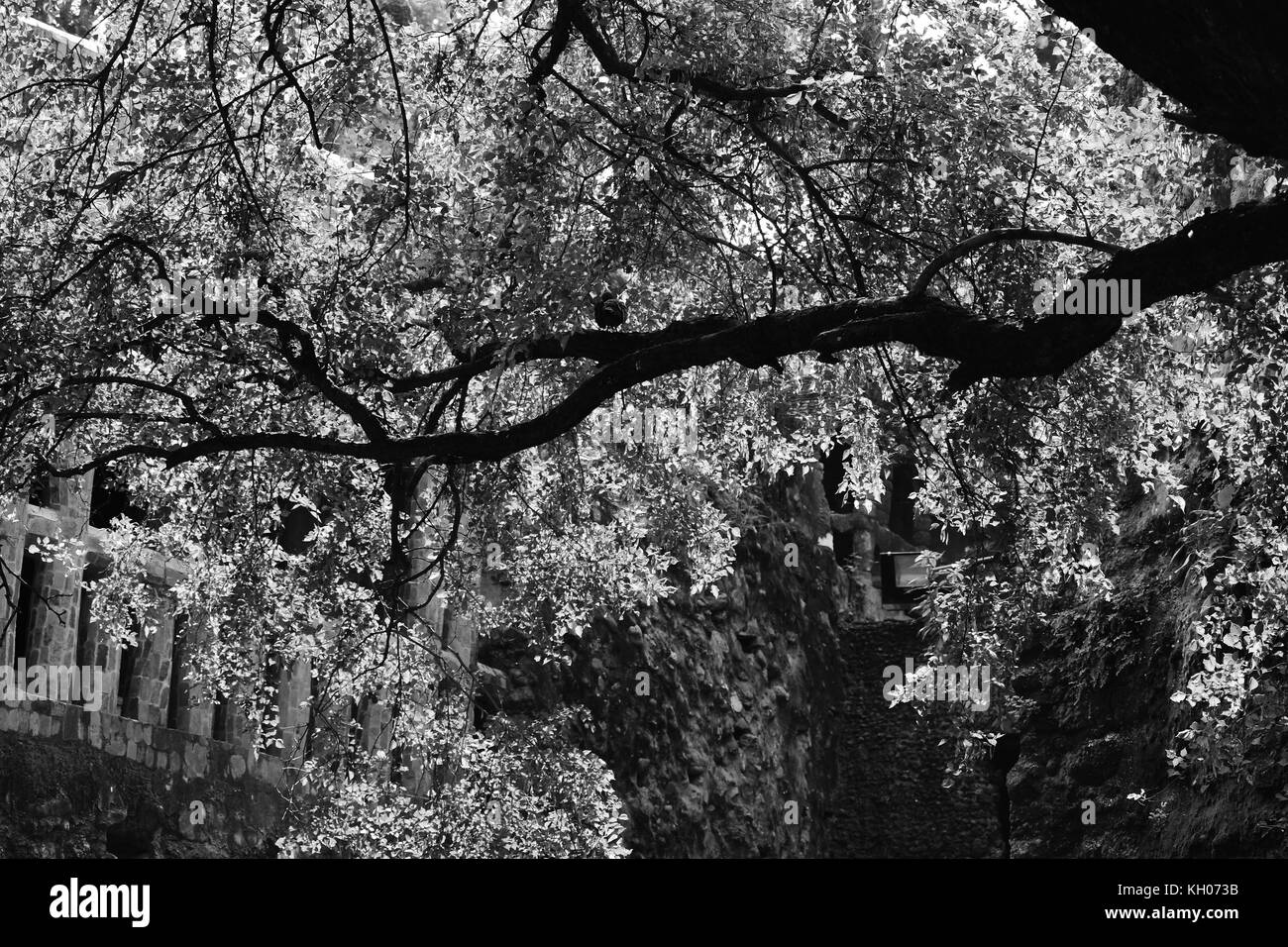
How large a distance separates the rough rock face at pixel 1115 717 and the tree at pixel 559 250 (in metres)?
10.8

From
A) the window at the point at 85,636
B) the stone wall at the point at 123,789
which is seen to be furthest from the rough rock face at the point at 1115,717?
the window at the point at 85,636

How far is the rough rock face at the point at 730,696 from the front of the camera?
27.7 metres

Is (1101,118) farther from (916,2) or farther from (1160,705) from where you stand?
(1160,705)

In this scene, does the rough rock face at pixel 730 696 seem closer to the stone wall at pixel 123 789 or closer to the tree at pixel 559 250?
the stone wall at pixel 123 789

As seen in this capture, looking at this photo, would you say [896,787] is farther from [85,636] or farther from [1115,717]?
[85,636]

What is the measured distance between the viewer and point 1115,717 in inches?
1085

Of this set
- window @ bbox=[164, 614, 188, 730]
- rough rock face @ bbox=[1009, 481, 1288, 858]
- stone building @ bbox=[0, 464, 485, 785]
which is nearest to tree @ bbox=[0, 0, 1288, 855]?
stone building @ bbox=[0, 464, 485, 785]

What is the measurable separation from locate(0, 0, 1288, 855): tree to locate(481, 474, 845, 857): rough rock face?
12618 millimetres

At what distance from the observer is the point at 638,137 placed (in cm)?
1116

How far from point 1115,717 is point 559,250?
63.4 ft

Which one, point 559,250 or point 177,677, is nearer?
point 559,250

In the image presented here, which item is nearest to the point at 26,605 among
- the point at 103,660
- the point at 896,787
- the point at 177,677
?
the point at 103,660

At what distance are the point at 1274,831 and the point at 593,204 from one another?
13936mm
